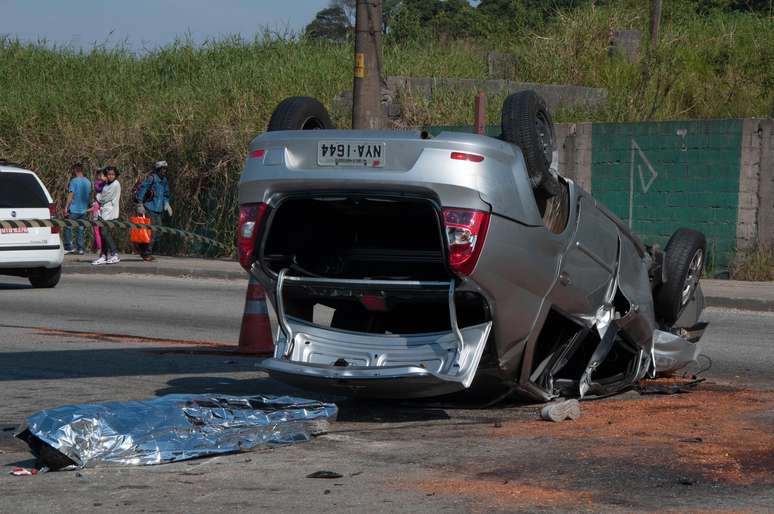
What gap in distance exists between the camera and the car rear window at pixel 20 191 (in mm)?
16844

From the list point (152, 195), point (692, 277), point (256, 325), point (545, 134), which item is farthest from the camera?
point (152, 195)

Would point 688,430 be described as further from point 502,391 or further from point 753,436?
point 502,391

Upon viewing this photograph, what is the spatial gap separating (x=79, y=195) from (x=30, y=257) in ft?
21.8

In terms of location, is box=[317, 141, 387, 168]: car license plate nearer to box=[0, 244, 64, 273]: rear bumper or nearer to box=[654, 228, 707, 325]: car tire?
box=[654, 228, 707, 325]: car tire

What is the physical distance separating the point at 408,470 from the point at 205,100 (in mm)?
22158

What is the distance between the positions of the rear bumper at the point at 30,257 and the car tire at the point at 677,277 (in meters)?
11.2

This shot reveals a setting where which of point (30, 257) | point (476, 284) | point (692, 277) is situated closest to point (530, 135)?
point (476, 284)

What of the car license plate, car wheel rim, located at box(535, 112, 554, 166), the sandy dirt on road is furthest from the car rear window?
the sandy dirt on road

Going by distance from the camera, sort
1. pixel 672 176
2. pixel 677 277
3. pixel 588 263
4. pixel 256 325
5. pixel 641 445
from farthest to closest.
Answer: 1. pixel 672 176
2. pixel 256 325
3. pixel 677 277
4. pixel 588 263
5. pixel 641 445

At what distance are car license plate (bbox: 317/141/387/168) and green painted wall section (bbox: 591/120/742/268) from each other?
12.7 m

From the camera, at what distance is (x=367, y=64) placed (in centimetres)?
1802

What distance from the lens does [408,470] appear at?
588cm

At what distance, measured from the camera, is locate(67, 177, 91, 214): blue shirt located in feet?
77.6

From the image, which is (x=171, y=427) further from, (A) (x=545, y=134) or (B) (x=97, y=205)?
(B) (x=97, y=205)
